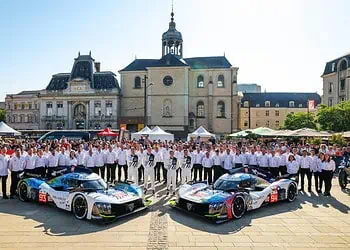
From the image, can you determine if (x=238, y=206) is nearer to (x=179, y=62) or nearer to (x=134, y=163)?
(x=134, y=163)

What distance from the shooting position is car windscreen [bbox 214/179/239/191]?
453 inches

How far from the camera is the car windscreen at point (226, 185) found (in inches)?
453

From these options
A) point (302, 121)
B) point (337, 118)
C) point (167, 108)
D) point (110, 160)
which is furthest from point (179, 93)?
point (110, 160)

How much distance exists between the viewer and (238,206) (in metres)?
10.9

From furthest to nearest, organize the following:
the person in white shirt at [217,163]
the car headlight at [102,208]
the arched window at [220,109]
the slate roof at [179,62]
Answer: the arched window at [220,109]
the slate roof at [179,62]
the person in white shirt at [217,163]
the car headlight at [102,208]

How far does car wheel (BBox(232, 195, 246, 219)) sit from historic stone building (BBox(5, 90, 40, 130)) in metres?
68.6

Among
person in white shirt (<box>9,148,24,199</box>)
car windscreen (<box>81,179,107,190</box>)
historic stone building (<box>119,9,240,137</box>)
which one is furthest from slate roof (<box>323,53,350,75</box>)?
person in white shirt (<box>9,148,24,199</box>)

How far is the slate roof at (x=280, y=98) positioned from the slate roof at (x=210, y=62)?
95.6 ft

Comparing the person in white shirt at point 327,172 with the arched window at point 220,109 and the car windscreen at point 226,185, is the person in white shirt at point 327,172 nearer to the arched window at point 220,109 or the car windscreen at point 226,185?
the car windscreen at point 226,185

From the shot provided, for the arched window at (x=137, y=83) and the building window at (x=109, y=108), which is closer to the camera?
the building window at (x=109, y=108)

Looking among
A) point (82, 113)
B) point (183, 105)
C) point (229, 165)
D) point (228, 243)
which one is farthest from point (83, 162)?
point (82, 113)

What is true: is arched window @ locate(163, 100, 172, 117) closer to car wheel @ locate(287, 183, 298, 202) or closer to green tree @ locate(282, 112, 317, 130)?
green tree @ locate(282, 112, 317, 130)

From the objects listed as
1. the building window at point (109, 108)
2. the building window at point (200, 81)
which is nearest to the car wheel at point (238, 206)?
the building window at point (200, 81)

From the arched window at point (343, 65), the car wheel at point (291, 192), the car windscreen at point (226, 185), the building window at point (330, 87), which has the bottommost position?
the car wheel at point (291, 192)
